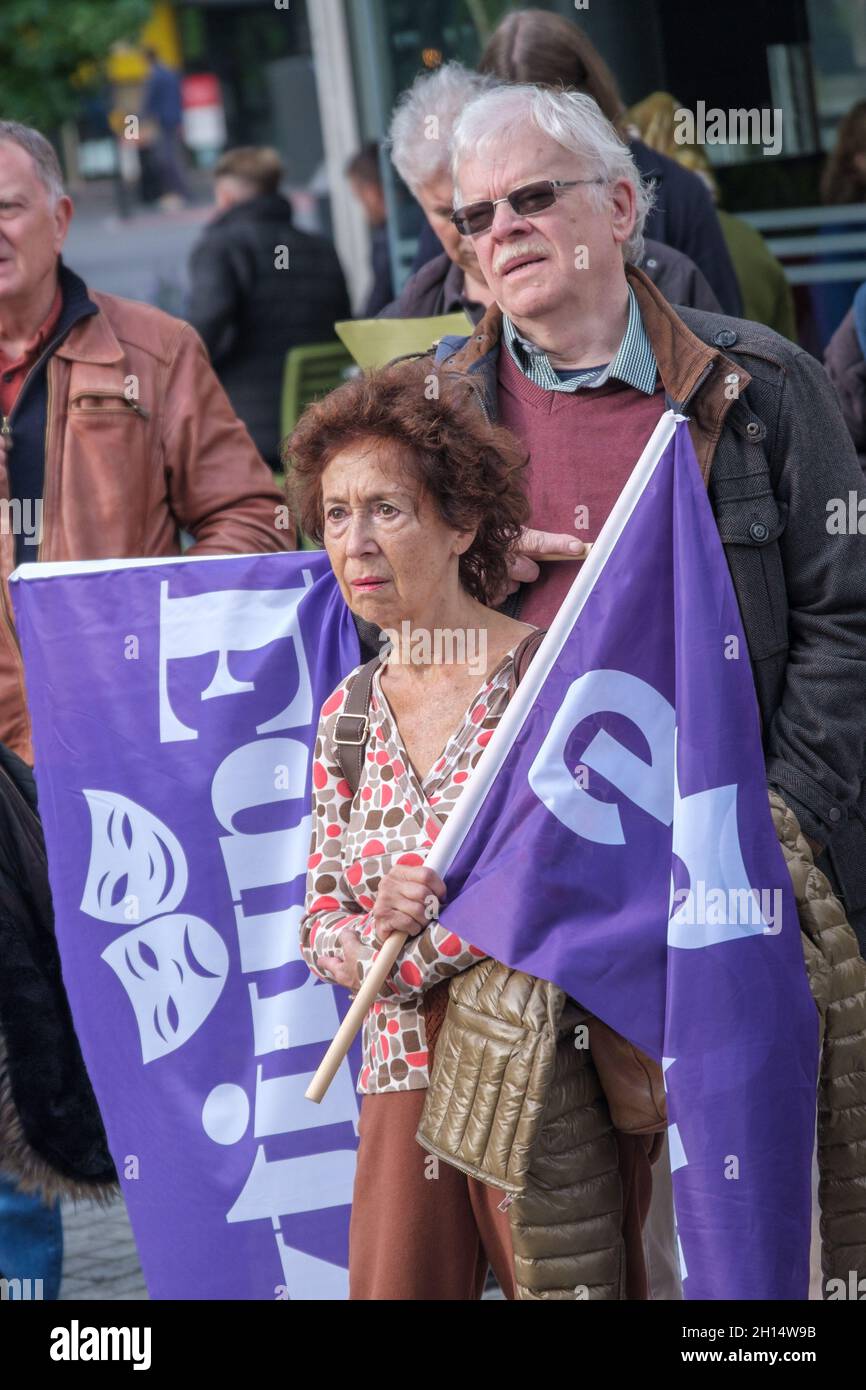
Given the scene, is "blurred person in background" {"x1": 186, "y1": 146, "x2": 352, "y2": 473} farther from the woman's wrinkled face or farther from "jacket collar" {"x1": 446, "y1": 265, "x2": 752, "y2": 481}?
the woman's wrinkled face

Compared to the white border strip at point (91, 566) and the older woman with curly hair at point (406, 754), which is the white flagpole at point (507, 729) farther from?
the white border strip at point (91, 566)

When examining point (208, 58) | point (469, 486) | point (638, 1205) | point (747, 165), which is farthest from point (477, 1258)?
point (208, 58)

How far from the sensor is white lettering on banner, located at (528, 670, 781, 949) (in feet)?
10.3

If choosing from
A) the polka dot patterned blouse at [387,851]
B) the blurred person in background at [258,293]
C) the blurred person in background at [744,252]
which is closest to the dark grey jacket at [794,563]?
the polka dot patterned blouse at [387,851]

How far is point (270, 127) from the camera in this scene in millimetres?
32688

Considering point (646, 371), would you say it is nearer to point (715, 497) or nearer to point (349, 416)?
point (715, 497)

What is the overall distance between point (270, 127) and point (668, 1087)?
31.2 metres

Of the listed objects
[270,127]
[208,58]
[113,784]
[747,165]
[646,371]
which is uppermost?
[208,58]

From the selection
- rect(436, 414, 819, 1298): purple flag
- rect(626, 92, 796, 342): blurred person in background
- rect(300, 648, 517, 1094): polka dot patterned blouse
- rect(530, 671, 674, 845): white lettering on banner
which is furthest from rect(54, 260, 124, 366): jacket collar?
rect(626, 92, 796, 342): blurred person in background

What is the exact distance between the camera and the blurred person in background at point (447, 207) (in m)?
4.87

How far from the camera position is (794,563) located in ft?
11.6

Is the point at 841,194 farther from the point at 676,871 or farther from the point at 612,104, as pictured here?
the point at 676,871

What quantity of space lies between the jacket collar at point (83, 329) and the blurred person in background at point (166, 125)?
22229 millimetres

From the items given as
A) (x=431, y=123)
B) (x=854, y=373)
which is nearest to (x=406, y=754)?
(x=431, y=123)
